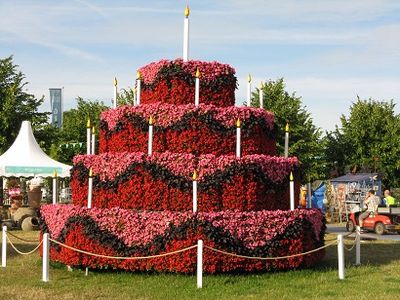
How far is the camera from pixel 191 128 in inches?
578

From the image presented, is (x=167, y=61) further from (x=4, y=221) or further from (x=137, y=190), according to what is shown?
(x=4, y=221)

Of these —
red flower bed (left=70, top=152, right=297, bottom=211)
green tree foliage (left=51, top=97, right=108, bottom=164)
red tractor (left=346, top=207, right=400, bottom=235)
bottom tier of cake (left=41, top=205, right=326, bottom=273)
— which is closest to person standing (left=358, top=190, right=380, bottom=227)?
red tractor (left=346, top=207, right=400, bottom=235)

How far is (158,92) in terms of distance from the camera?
1584 cm

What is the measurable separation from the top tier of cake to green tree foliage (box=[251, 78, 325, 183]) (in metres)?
28.6

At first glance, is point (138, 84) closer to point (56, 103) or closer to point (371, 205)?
point (371, 205)

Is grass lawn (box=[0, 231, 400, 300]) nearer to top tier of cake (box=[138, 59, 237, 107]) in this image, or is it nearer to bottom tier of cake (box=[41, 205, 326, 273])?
bottom tier of cake (box=[41, 205, 326, 273])

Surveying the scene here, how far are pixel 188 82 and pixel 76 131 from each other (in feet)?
146

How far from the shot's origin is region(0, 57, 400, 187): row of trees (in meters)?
45.0

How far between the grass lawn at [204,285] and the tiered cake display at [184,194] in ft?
1.09

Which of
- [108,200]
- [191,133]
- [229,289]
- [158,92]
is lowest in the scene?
[229,289]

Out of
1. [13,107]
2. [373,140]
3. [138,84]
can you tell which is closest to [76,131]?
[13,107]

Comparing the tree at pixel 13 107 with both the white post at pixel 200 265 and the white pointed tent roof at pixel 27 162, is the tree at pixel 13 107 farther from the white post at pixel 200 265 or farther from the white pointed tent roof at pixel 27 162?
the white post at pixel 200 265

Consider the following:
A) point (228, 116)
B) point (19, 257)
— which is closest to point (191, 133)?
point (228, 116)

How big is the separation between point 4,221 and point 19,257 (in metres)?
11.4
